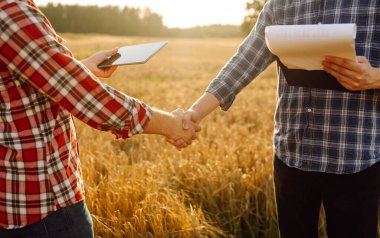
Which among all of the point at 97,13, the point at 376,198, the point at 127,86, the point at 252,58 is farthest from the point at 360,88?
the point at 97,13

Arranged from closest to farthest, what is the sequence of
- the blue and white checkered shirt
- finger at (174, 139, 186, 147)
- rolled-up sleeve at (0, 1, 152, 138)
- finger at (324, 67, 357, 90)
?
rolled-up sleeve at (0, 1, 152, 138) → finger at (324, 67, 357, 90) → the blue and white checkered shirt → finger at (174, 139, 186, 147)

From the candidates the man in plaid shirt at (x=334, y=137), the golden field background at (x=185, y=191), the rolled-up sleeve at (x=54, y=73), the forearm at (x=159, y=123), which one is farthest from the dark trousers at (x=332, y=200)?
the rolled-up sleeve at (x=54, y=73)

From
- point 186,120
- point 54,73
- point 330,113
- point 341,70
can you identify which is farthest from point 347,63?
point 54,73

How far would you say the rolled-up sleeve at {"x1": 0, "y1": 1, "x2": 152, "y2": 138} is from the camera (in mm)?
1120

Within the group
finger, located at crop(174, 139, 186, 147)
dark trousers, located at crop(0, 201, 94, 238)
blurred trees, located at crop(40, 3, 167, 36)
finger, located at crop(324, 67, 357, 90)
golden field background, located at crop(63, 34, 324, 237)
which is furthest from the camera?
blurred trees, located at crop(40, 3, 167, 36)

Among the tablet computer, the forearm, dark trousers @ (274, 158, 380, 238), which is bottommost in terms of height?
dark trousers @ (274, 158, 380, 238)

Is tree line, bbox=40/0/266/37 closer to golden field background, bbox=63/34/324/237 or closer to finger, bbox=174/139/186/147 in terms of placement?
golden field background, bbox=63/34/324/237

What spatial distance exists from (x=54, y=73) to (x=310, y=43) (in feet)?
2.81

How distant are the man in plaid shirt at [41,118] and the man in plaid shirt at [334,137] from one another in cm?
76

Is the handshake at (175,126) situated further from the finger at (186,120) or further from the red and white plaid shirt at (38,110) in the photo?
the red and white plaid shirt at (38,110)

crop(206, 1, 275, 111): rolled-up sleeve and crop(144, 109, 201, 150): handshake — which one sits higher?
crop(206, 1, 275, 111): rolled-up sleeve

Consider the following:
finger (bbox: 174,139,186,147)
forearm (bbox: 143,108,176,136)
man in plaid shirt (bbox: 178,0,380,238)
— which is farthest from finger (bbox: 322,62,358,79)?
finger (bbox: 174,139,186,147)

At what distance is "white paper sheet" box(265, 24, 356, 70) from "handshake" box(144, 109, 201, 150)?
48 centimetres

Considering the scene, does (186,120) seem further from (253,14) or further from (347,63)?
(253,14)
